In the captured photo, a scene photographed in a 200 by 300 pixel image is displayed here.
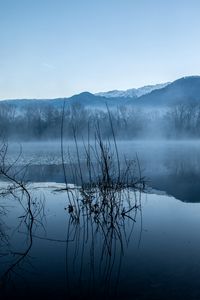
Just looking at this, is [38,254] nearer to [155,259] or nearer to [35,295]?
[35,295]

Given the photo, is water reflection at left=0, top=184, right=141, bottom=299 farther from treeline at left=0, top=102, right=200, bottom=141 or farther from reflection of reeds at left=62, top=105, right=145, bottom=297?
treeline at left=0, top=102, right=200, bottom=141

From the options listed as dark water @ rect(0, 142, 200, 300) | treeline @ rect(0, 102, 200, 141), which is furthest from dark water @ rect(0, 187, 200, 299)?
treeline @ rect(0, 102, 200, 141)

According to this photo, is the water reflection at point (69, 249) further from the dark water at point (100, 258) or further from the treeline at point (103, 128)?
the treeline at point (103, 128)

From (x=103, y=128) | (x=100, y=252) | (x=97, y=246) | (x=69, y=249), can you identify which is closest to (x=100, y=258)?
(x=100, y=252)

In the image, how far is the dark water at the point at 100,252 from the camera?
4.38 m

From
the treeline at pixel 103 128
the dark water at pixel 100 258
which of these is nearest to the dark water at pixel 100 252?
the dark water at pixel 100 258

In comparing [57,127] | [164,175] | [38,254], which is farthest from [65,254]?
[57,127]

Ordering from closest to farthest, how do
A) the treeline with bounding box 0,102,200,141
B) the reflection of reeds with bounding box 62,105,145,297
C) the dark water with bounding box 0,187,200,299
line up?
the dark water with bounding box 0,187,200,299 → the reflection of reeds with bounding box 62,105,145,297 → the treeline with bounding box 0,102,200,141

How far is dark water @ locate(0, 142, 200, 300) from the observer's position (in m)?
4.38

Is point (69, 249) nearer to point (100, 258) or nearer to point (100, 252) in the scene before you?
point (100, 252)

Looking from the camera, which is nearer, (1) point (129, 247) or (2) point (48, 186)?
(1) point (129, 247)

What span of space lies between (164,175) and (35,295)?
12253mm

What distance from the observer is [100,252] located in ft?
19.1

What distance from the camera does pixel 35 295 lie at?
166 inches
